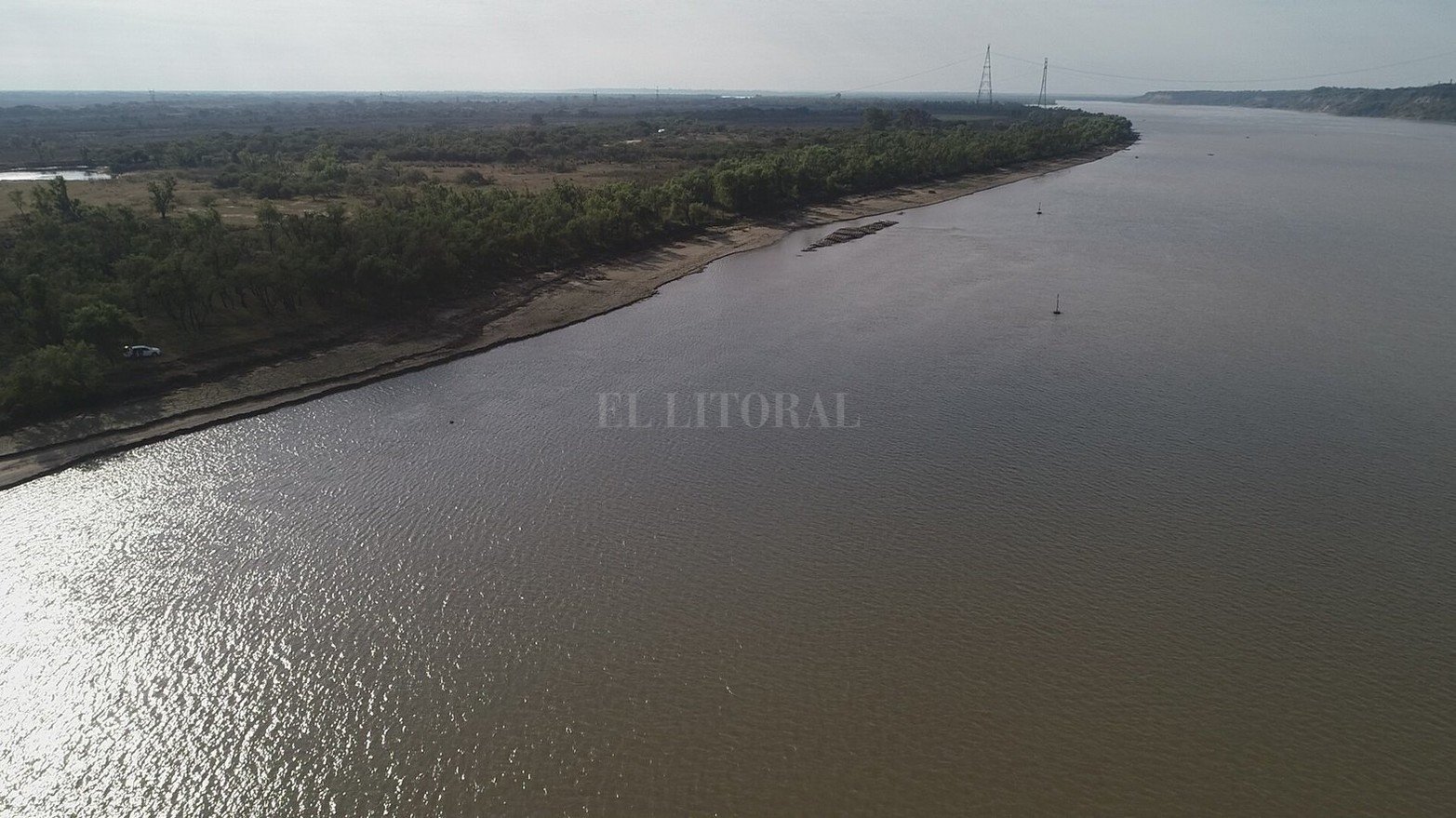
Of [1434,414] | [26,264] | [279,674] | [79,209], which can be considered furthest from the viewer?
[79,209]

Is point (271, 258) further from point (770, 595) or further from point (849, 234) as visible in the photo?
point (849, 234)

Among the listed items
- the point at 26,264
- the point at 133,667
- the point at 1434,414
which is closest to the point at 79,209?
the point at 26,264

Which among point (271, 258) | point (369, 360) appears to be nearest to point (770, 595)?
point (369, 360)

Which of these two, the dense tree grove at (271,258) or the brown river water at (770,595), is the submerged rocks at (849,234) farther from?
the brown river water at (770,595)

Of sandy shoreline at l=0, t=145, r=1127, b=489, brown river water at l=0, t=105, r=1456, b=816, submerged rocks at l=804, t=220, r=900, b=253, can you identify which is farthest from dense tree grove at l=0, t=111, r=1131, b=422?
submerged rocks at l=804, t=220, r=900, b=253

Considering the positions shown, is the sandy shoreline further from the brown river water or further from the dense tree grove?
the dense tree grove

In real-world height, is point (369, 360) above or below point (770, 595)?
Result: above

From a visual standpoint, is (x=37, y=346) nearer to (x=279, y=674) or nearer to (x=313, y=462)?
(x=313, y=462)
